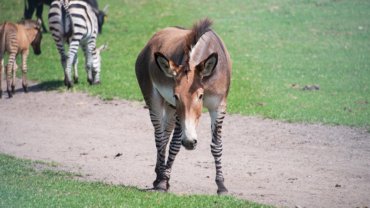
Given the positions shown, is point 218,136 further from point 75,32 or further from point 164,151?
point 75,32

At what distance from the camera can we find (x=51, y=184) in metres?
9.55

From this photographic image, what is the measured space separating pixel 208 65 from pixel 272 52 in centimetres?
1412

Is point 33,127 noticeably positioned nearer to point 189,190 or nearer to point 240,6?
point 189,190

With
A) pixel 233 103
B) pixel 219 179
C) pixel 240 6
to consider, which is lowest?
pixel 240 6

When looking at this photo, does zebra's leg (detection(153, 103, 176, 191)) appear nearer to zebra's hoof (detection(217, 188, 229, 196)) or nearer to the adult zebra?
zebra's hoof (detection(217, 188, 229, 196))

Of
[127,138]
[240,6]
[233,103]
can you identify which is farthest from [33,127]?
[240,6]

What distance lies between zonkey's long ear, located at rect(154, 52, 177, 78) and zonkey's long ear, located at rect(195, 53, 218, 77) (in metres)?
0.27

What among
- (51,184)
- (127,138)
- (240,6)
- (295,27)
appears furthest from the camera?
(240,6)

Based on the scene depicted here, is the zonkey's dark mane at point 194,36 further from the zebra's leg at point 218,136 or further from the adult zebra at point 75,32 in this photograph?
the adult zebra at point 75,32

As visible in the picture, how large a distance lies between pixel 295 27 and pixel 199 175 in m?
16.3

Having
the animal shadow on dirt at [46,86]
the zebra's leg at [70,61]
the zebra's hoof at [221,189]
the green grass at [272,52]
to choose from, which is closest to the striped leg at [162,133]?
the zebra's hoof at [221,189]

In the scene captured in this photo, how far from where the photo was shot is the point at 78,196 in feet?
28.8

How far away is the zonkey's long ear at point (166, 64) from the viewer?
8.79 m

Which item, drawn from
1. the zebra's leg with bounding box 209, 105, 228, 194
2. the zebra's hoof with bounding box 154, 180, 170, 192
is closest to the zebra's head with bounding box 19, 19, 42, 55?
the zebra's hoof with bounding box 154, 180, 170, 192
